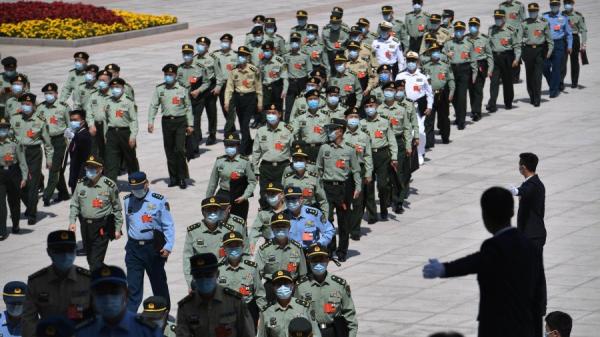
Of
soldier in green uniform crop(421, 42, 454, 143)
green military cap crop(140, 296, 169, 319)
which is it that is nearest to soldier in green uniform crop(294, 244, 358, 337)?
green military cap crop(140, 296, 169, 319)

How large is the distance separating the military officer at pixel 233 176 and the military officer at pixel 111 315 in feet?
38.0

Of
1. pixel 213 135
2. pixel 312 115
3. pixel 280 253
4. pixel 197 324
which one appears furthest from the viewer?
pixel 213 135

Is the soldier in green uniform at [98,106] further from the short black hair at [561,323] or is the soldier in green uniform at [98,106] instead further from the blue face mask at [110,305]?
the blue face mask at [110,305]

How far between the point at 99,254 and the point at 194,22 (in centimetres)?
2576

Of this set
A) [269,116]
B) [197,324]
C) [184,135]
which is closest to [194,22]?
[184,135]

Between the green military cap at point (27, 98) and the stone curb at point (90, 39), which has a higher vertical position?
the green military cap at point (27, 98)

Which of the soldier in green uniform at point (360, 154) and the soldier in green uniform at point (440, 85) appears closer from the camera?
the soldier in green uniform at point (360, 154)

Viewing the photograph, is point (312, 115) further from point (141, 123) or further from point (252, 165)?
point (141, 123)

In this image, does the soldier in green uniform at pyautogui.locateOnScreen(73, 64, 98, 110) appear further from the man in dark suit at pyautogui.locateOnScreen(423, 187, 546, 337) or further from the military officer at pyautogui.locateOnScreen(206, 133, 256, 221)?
the man in dark suit at pyautogui.locateOnScreen(423, 187, 546, 337)

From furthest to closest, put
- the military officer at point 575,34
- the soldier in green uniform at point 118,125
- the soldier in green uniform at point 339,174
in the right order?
1. the military officer at point 575,34
2. the soldier in green uniform at point 118,125
3. the soldier in green uniform at point 339,174

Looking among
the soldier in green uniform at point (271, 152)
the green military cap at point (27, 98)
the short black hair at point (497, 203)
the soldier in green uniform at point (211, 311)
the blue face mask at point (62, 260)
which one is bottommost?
the soldier in green uniform at point (271, 152)

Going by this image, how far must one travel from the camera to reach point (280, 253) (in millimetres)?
18000

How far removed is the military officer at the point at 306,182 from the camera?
20875mm

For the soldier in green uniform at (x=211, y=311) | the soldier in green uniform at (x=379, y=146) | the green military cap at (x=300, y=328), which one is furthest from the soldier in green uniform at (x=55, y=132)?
the soldier in green uniform at (x=211, y=311)
